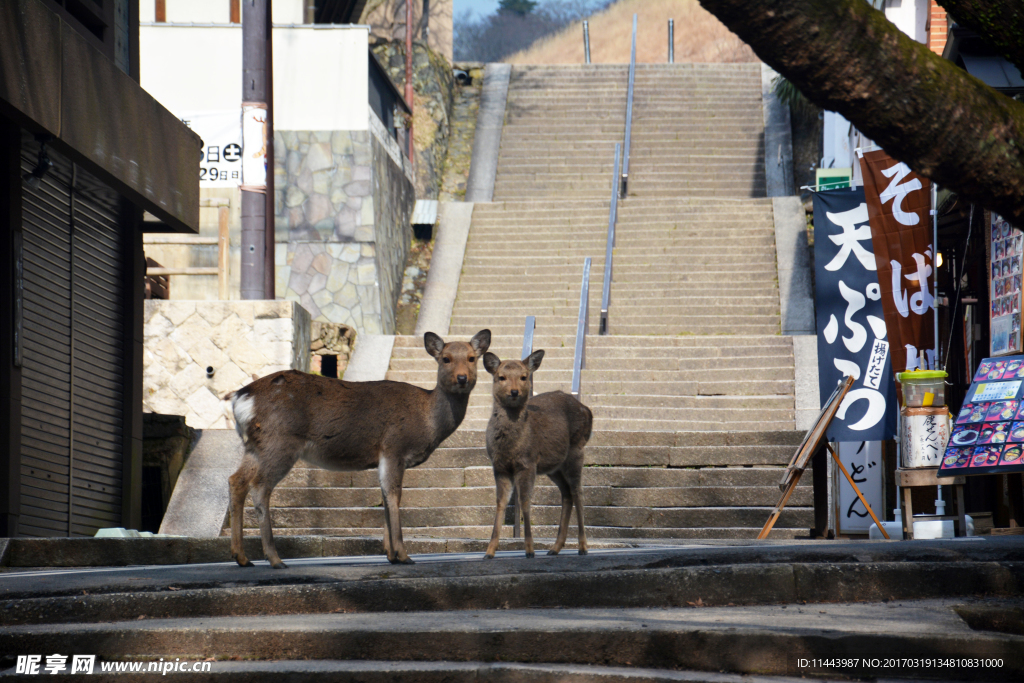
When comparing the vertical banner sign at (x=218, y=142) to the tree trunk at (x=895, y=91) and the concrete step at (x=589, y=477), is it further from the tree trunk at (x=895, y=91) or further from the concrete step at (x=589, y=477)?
the tree trunk at (x=895, y=91)

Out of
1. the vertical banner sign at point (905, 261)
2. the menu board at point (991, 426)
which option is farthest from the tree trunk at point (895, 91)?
the vertical banner sign at point (905, 261)

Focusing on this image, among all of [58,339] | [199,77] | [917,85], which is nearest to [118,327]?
[58,339]

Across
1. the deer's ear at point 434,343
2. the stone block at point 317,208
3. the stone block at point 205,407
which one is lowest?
the stone block at point 205,407

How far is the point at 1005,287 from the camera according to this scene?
30.9 ft

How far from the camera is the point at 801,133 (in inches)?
917

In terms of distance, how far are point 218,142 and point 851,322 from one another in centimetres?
987

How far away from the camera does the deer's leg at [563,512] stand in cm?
704

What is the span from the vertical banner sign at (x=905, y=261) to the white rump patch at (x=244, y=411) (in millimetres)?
6106

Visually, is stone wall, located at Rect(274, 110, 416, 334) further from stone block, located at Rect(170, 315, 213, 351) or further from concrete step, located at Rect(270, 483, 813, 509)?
concrete step, located at Rect(270, 483, 813, 509)

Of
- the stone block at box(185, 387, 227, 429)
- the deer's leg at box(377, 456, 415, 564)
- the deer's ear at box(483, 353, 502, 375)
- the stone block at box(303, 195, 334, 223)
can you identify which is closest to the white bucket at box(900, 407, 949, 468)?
the deer's ear at box(483, 353, 502, 375)

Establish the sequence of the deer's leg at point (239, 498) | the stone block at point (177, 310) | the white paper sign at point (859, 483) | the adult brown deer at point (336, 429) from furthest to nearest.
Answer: the stone block at point (177, 310), the white paper sign at point (859, 483), the adult brown deer at point (336, 429), the deer's leg at point (239, 498)

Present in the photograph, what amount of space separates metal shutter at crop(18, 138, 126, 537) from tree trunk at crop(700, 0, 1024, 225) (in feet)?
24.5

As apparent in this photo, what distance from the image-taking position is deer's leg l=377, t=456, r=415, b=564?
20.3ft

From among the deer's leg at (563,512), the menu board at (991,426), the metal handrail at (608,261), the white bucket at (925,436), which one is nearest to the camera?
the deer's leg at (563,512)
